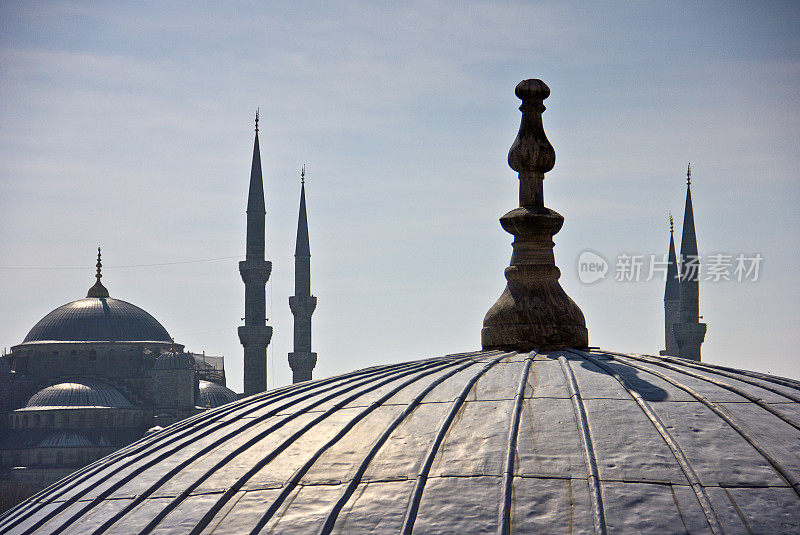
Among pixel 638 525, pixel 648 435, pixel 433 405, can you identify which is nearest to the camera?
pixel 638 525

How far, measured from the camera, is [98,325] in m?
44.4

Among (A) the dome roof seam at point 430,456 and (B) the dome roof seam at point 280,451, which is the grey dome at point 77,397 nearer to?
(B) the dome roof seam at point 280,451

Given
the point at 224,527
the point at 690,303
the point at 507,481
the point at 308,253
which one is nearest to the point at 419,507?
the point at 507,481

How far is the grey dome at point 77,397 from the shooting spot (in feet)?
133

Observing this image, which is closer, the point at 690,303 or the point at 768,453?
the point at 768,453

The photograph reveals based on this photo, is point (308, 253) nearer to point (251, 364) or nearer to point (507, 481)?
point (251, 364)

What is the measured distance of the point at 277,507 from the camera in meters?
4.59

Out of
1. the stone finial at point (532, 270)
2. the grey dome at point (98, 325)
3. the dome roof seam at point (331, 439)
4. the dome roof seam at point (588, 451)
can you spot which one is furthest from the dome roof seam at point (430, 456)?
the grey dome at point (98, 325)

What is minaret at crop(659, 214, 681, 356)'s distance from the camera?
1591 inches

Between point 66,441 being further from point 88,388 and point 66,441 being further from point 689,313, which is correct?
point 689,313

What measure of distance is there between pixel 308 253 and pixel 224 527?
34915 millimetres

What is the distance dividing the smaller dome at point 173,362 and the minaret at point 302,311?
4770mm

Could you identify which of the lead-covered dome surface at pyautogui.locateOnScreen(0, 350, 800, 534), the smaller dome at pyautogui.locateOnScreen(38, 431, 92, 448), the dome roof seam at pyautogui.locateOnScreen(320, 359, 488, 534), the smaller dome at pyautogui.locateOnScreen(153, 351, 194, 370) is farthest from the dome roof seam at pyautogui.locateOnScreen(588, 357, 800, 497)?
the smaller dome at pyautogui.locateOnScreen(153, 351, 194, 370)

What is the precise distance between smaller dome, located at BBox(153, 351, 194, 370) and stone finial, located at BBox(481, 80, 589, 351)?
113 ft
